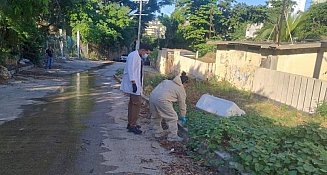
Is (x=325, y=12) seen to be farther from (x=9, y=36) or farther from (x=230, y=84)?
(x=9, y=36)

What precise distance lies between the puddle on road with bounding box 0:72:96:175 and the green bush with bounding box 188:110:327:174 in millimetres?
2221

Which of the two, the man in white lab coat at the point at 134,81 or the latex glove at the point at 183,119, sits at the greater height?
the man in white lab coat at the point at 134,81

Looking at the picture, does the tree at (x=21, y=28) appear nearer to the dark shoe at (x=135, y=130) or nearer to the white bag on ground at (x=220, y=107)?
the dark shoe at (x=135, y=130)

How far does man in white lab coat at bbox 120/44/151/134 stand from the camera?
6320 millimetres

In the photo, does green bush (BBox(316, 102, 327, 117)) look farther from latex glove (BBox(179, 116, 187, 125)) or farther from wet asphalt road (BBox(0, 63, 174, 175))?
wet asphalt road (BBox(0, 63, 174, 175))

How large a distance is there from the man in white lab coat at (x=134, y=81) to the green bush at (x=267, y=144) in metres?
1.20

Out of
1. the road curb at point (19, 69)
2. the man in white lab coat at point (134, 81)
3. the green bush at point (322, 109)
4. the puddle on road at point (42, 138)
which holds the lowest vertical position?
the road curb at point (19, 69)

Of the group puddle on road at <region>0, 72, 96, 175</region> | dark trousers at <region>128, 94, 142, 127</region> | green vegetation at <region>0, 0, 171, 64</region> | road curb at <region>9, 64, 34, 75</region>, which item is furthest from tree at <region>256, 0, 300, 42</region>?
road curb at <region>9, 64, 34, 75</region>

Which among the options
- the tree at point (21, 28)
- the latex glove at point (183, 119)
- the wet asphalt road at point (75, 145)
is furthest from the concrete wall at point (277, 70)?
the tree at point (21, 28)

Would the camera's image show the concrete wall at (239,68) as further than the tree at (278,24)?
No

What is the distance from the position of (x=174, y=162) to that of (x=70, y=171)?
158cm

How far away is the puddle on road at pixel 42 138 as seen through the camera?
4.67 meters

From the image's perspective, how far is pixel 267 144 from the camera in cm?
455

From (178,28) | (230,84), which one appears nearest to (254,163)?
(230,84)
